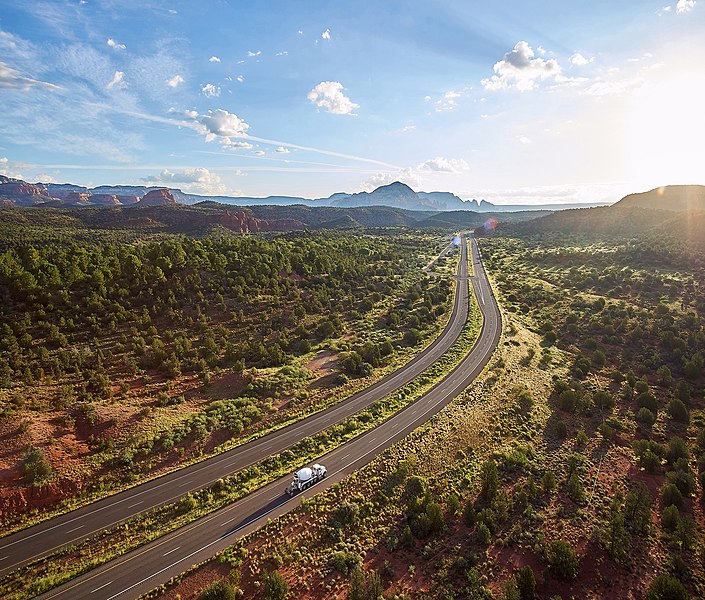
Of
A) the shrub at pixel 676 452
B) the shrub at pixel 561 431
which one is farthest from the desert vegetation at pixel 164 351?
the shrub at pixel 676 452

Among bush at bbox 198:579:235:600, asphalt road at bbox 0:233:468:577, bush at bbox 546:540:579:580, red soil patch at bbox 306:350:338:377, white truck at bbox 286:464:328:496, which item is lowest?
asphalt road at bbox 0:233:468:577

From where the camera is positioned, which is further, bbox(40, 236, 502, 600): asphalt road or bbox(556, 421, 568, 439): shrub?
bbox(556, 421, 568, 439): shrub

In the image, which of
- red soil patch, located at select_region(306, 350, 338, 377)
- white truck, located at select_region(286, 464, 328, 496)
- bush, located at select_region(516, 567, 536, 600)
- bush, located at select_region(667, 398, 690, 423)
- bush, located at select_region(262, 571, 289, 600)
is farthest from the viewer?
red soil patch, located at select_region(306, 350, 338, 377)

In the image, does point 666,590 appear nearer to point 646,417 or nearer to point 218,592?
point 218,592

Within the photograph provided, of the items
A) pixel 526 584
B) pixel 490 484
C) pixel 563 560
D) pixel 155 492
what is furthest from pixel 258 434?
pixel 563 560

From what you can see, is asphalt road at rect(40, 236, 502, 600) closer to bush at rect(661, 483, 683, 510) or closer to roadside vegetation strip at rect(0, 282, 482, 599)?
roadside vegetation strip at rect(0, 282, 482, 599)

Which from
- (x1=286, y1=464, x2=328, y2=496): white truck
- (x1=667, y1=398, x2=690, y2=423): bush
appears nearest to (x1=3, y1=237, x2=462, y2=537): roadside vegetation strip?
(x1=286, y1=464, x2=328, y2=496): white truck

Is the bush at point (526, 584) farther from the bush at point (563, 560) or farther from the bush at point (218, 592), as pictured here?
the bush at point (218, 592)

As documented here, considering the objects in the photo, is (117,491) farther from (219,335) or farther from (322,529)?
(219,335)
